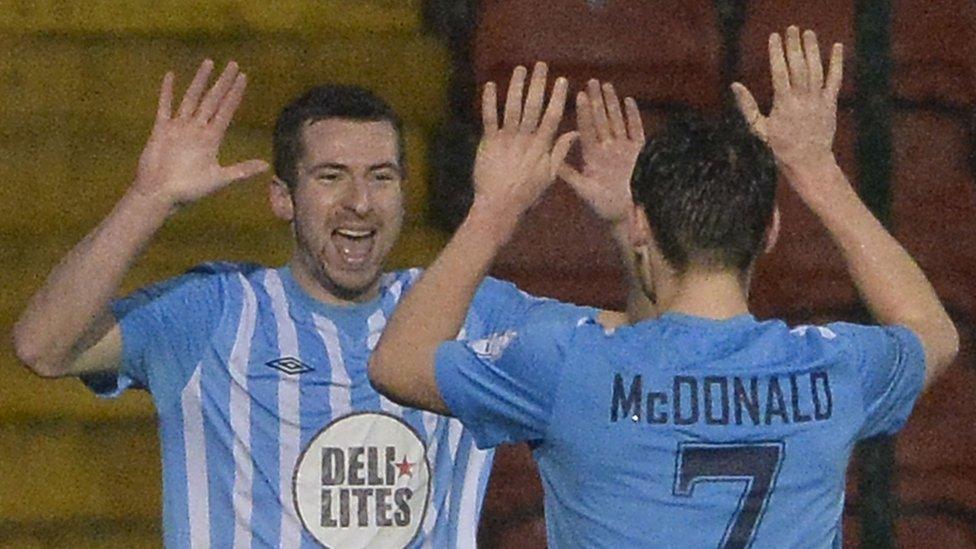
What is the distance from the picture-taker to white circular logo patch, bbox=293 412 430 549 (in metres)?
2.20

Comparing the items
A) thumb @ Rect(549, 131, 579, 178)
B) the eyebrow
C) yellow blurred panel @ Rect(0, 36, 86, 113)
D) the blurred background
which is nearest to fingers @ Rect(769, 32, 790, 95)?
thumb @ Rect(549, 131, 579, 178)

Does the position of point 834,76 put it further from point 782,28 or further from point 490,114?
point 782,28

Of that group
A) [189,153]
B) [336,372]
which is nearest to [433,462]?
[336,372]

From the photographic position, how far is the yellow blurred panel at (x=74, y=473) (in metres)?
3.24

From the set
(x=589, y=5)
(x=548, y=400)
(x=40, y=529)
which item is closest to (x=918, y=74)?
(x=589, y=5)

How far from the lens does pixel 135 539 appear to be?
3242 mm

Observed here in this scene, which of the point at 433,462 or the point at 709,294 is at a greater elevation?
the point at 709,294

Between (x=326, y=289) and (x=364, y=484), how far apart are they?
26cm

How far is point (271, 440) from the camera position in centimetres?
220

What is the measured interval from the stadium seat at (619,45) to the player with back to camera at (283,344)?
1167 millimetres

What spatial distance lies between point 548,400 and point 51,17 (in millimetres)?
2214

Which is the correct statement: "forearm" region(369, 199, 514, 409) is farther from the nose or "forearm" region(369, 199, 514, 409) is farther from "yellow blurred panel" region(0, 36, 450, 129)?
"yellow blurred panel" region(0, 36, 450, 129)

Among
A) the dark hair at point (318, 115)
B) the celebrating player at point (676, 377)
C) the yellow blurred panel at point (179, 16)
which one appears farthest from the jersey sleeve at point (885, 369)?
the yellow blurred panel at point (179, 16)

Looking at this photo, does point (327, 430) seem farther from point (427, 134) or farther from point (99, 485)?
point (427, 134)
